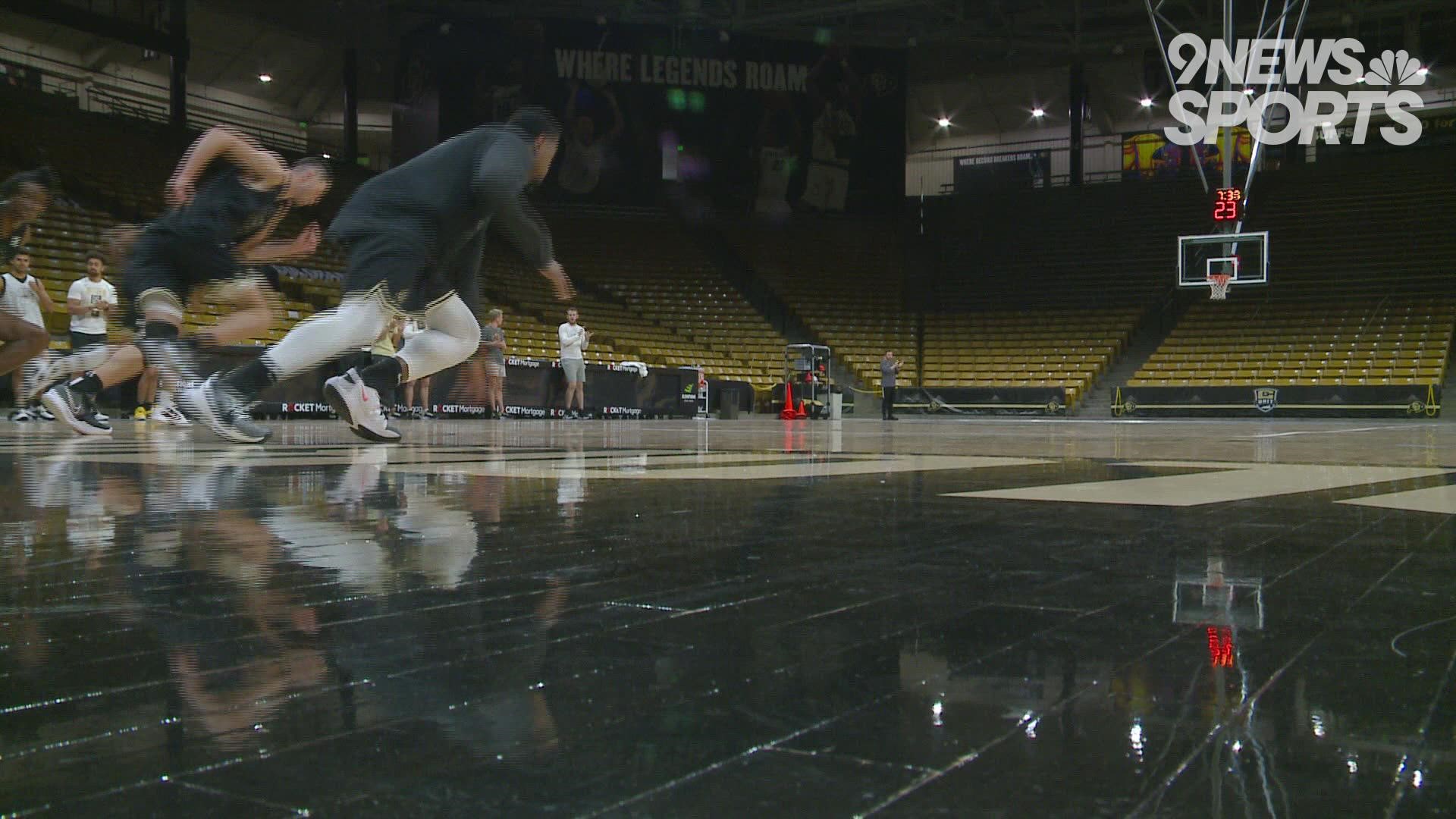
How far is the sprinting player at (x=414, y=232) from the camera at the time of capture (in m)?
3.71

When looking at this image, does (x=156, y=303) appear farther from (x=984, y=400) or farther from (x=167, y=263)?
(x=984, y=400)

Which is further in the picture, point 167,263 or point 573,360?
point 573,360

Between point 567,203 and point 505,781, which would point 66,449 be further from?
point 567,203

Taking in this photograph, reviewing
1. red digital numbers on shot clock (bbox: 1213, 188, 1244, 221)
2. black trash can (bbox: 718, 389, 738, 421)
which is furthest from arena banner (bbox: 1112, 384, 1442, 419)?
black trash can (bbox: 718, 389, 738, 421)

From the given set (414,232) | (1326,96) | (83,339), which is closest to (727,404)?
(83,339)

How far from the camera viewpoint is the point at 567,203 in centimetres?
2723

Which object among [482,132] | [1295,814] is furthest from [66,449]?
[1295,814]

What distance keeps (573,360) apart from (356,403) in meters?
11.2

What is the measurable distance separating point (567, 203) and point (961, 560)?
1026 inches

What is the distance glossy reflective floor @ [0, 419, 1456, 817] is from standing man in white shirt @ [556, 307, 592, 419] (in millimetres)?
12746

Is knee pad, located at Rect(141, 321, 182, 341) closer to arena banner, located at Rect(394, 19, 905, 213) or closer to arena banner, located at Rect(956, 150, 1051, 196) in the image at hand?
arena banner, located at Rect(394, 19, 905, 213)

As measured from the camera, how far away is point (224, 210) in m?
5.53

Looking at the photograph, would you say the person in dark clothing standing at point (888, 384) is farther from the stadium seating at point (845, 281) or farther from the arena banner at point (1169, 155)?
the arena banner at point (1169, 155)

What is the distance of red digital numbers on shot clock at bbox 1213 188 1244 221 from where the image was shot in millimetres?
17188
